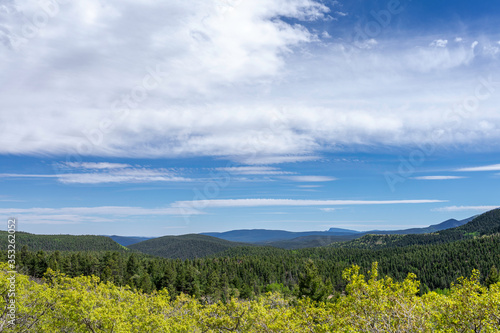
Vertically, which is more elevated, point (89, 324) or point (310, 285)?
point (89, 324)

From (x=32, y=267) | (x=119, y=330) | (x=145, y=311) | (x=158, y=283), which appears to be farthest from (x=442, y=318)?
(x=32, y=267)

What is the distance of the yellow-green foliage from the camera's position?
19.2m

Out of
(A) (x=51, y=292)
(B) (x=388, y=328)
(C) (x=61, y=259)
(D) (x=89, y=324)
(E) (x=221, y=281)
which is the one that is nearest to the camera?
(B) (x=388, y=328)

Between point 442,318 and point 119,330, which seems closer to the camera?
point 442,318

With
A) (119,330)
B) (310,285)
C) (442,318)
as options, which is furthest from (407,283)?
(310,285)

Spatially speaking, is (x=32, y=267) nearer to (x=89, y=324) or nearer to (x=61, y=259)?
(x=61, y=259)

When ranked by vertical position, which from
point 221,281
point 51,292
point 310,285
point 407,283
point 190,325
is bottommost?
point 221,281

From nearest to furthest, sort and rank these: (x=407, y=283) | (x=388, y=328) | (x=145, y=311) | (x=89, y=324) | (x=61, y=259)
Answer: (x=388, y=328)
(x=407, y=283)
(x=89, y=324)
(x=145, y=311)
(x=61, y=259)

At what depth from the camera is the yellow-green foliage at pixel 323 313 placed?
19234 millimetres

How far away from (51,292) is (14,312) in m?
5.38

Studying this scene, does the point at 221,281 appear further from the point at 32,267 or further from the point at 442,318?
the point at 442,318

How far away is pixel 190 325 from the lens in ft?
109

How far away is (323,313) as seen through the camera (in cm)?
2492

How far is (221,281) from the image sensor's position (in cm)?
15300
